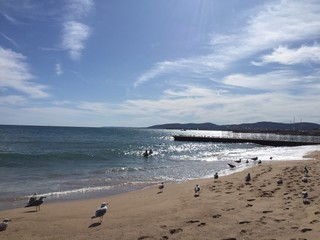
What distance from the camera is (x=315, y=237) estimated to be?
273 inches

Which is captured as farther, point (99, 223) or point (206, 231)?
point (99, 223)

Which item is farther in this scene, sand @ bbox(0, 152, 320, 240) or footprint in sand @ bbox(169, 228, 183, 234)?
footprint in sand @ bbox(169, 228, 183, 234)

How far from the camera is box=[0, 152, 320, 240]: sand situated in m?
7.76

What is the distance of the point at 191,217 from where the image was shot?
9.36 metres

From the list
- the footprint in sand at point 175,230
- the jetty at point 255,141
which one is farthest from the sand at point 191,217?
the jetty at point 255,141

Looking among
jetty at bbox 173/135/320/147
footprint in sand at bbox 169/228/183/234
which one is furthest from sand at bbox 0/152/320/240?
jetty at bbox 173/135/320/147

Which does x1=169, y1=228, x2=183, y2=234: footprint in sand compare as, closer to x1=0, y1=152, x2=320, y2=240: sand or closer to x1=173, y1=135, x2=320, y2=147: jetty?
x1=0, y1=152, x2=320, y2=240: sand

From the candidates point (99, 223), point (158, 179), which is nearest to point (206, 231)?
point (99, 223)

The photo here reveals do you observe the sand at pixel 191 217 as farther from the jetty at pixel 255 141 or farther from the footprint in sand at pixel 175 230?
the jetty at pixel 255 141

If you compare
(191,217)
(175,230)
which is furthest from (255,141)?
(175,230)

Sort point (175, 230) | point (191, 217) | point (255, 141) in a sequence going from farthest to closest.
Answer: point (255, 141) → point (191, 217) → point (175, 230)

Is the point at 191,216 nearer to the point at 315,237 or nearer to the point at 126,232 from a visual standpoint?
the point at 126,232

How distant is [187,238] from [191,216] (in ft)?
6.64

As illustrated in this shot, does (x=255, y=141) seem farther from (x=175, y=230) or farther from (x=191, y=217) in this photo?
(x=175, y=230)
